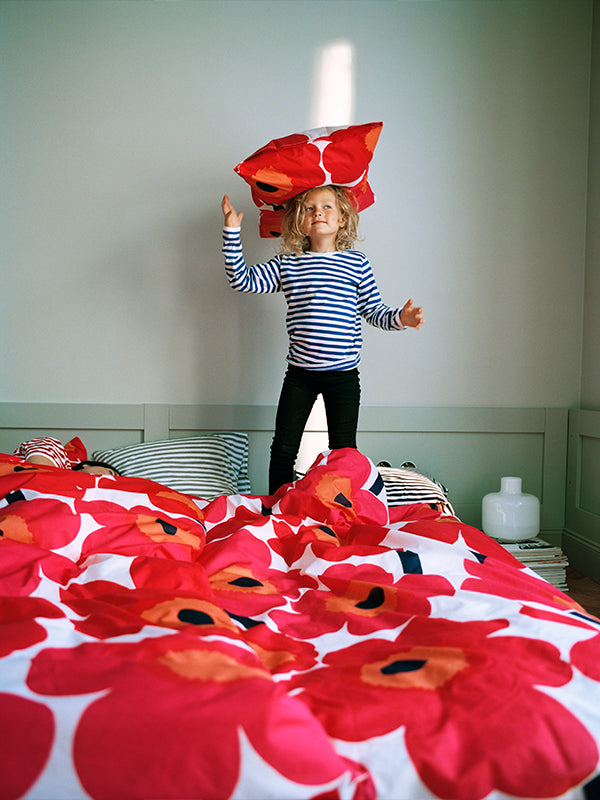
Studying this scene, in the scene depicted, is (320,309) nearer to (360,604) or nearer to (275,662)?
(360,604)

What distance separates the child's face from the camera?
1784mm

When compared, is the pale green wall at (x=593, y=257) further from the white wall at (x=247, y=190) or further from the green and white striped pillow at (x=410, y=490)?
the green and white striped pillow at (x=410, y=490)

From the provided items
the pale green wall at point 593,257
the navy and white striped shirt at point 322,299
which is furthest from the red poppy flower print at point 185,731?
the pale green wall at point 593,257

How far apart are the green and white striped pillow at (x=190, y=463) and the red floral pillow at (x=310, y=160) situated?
76 centimetres

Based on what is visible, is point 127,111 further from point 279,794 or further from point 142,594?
point 279,794

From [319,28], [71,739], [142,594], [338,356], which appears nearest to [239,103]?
[319,28]

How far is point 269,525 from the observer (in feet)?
3.66

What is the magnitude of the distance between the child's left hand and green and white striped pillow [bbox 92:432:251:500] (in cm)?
68

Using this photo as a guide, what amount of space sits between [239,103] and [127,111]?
0.36 m

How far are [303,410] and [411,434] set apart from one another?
1.57 feet

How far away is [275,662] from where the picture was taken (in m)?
0.71

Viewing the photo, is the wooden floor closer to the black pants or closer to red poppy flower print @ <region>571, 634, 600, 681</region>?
the black pants

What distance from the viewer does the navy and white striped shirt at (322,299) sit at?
5.88ft

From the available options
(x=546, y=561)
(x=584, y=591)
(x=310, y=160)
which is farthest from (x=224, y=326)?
(x=584, y=591)
